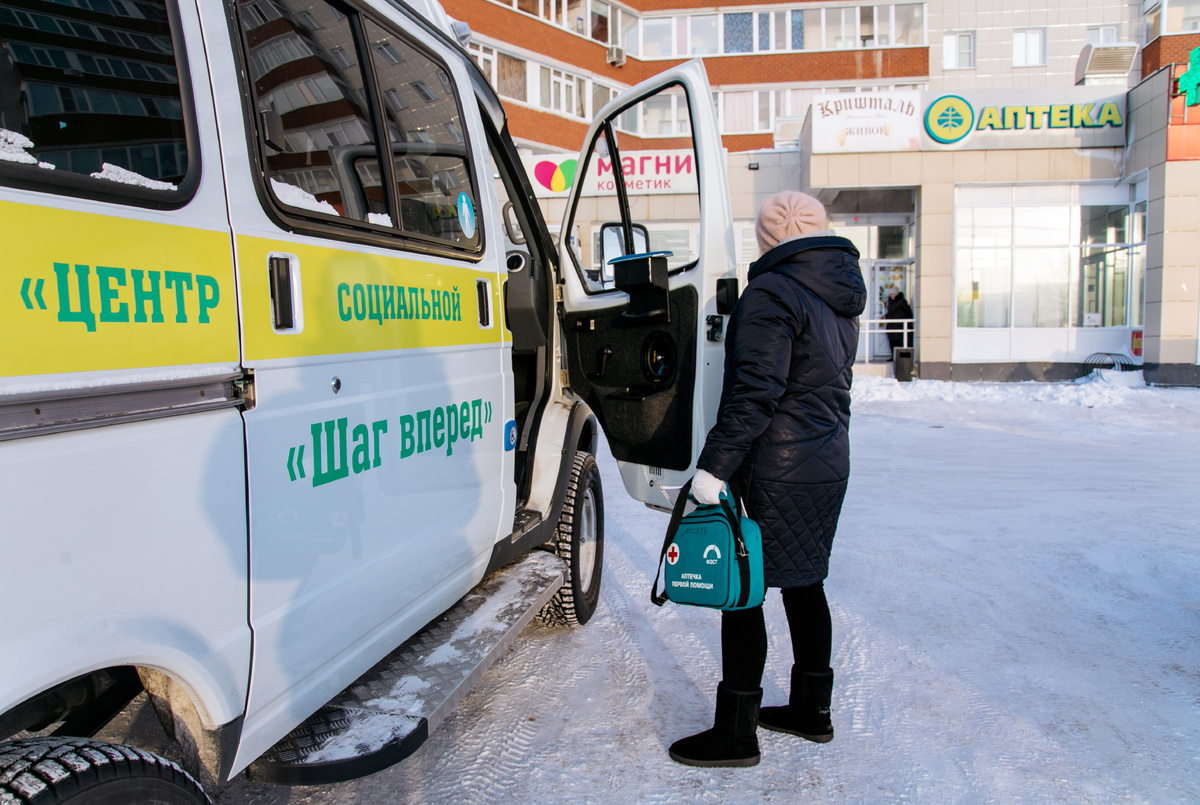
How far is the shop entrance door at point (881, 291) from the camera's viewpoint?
18766 millimetres

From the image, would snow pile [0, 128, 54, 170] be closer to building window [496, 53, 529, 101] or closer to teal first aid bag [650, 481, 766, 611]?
teal first aid bag [650, 481, 766, 611]

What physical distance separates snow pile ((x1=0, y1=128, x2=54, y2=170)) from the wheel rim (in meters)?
2.91

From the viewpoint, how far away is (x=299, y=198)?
199 centimetres

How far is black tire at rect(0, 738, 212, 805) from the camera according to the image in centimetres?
131

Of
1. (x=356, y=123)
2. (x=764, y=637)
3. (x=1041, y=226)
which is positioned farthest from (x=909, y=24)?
(x=356, y=123)

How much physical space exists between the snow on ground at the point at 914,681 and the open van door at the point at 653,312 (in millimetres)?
848

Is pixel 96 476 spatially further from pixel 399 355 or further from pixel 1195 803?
pixel 1195 803

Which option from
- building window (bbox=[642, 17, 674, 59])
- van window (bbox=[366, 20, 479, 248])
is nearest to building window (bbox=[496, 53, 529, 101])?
building window (bbox=[642, 17, 674, 59])

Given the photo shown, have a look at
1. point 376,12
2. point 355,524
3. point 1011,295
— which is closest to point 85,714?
point 355,524

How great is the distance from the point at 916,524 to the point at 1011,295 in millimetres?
13434

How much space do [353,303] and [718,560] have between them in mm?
1371

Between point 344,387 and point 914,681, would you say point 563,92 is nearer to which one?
point 914,681

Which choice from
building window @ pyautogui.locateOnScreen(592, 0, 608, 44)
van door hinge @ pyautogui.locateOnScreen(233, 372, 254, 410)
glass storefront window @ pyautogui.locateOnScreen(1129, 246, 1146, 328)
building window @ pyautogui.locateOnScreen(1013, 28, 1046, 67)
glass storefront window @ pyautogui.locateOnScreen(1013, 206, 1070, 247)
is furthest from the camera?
building window @ pyautogui.locateOnScreen(1013, 28, 1046, 67)

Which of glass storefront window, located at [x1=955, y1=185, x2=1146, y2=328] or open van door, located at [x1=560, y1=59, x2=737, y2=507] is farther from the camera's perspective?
glass storefront window, located at [x1=955, y1=185, x2=1146, y2=328]
